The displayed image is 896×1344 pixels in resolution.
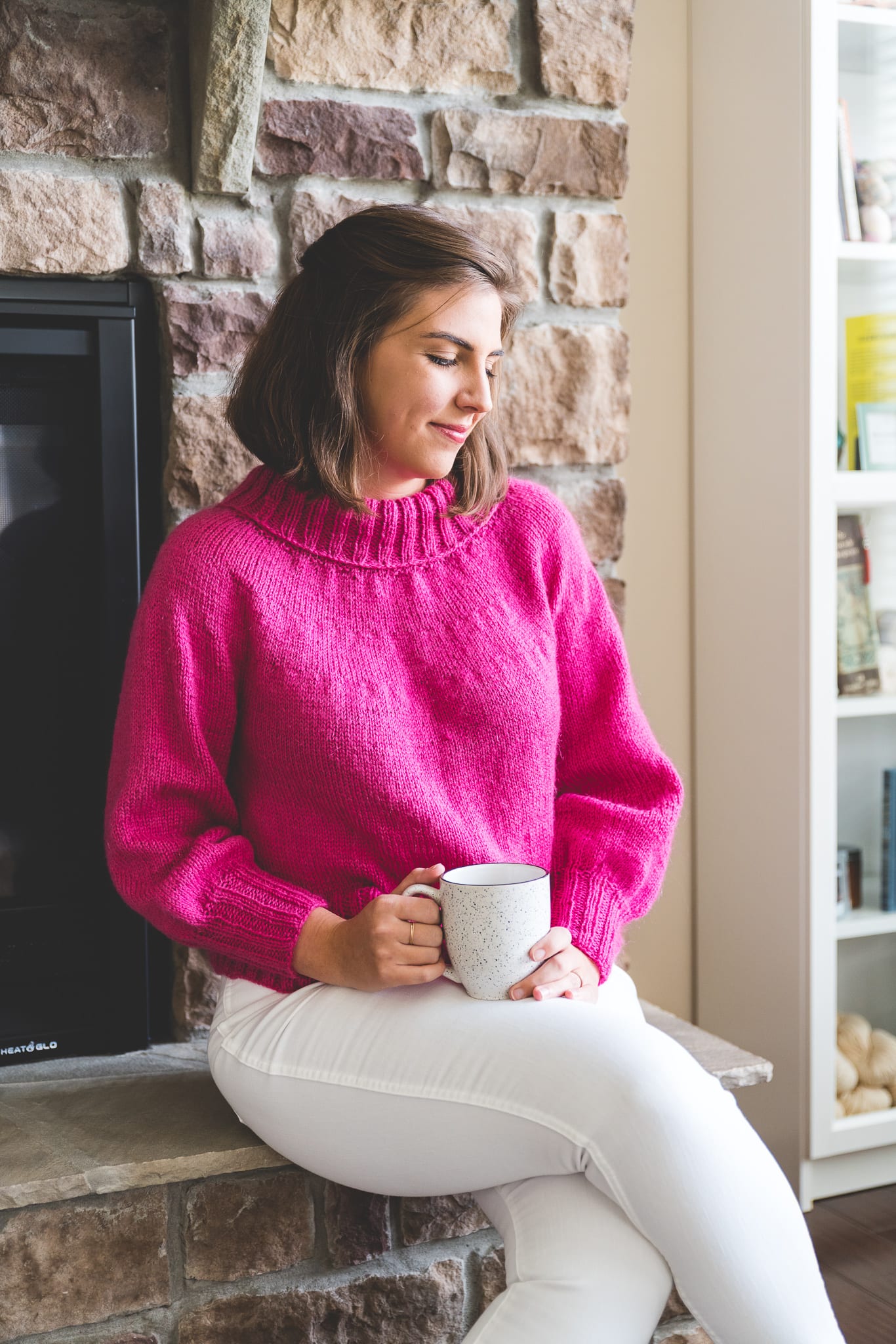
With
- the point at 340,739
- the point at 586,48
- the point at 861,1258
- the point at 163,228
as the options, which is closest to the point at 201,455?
the point at 163,228

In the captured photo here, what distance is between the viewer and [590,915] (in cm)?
124

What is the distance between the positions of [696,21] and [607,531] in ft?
3.10

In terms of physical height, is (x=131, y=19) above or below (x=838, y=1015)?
above

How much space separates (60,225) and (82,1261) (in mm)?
1111

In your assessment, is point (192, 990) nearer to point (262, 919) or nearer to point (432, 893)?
point (262, 919)

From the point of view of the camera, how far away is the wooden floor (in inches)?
62.2

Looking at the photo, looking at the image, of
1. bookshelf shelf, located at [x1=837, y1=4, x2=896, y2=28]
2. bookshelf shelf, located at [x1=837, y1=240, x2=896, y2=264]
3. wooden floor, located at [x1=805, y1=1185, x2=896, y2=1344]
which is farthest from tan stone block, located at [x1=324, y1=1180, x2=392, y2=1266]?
bookshelf shelf, located at [x1=837, y1=4, x2=896, y2=28]

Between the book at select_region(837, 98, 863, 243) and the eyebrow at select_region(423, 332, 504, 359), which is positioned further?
the book at select_region(837, 98, 863, 243)

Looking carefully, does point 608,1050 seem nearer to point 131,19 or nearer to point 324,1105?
point 324,1105

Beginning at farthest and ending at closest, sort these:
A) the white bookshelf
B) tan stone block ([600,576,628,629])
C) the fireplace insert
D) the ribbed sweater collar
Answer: the white bookshelf < tan stone block ([600,576,628,629]) < the fireplace insert < the ribbed sweater collar

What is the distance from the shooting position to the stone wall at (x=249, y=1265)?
1214mm

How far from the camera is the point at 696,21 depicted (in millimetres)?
2051

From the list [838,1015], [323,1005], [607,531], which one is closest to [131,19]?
[607,531]

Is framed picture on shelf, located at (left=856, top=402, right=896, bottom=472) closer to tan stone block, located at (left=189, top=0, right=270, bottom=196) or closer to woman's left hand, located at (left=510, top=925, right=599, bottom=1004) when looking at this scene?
tan stone block, located at (left=189, top=0, right=270, bottom=196)
